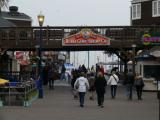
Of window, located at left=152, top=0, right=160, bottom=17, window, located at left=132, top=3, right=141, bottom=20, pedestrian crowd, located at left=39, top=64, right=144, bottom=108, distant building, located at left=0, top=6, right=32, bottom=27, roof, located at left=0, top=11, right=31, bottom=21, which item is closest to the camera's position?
pedestrian crowd, located at left=39, top=64, right=144, bottom=108

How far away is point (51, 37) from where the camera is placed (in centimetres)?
4475

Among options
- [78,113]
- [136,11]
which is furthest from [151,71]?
[136,11]

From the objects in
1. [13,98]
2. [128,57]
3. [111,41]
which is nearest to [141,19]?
[128,57]

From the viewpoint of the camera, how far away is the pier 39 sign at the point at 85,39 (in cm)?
4422

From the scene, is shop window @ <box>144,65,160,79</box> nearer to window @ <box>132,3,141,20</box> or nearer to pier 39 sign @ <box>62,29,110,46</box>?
pier 39 sign @ <box>62,29,110,46</box>

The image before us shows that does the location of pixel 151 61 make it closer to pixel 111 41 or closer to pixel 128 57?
pixel 111 41

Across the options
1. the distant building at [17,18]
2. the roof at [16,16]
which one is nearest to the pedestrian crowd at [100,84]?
the roof at [16,16]

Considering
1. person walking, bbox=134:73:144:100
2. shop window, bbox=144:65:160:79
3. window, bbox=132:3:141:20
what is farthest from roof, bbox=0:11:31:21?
person walking, bbox=134:73:144:100

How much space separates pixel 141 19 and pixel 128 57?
8.73m

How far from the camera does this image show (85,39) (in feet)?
146

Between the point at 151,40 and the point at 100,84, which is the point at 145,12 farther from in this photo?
the point at 100,84

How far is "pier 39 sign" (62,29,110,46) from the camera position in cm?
4422

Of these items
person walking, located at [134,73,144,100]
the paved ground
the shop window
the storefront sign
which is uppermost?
the storefront sign

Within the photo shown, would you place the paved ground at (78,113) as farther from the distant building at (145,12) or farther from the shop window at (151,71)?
the distant building at (145,12)
